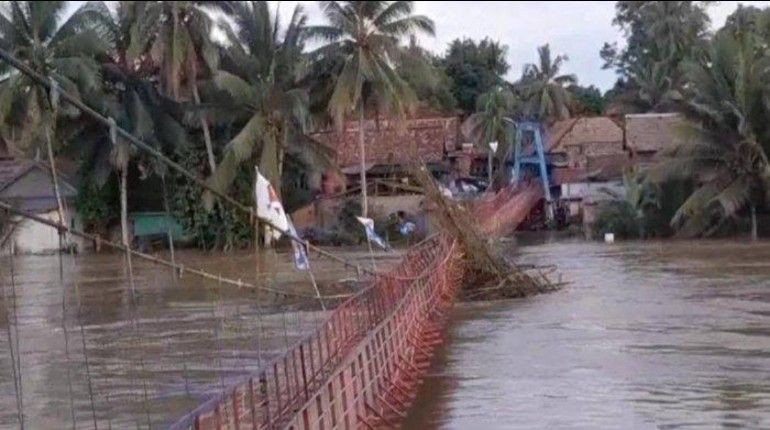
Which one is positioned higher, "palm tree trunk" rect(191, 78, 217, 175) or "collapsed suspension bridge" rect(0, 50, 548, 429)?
"palm tree trunk" rect(191, 78, 217, 175)

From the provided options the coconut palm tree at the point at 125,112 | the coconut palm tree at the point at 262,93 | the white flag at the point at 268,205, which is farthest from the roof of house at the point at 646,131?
the white flag at the point at 268,205

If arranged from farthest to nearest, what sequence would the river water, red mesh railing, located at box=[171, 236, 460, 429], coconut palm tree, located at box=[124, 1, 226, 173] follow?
coconut palm tree, located at box=[124, 1, 226, 173]
the river water
red mesh railing, located at box=[171, 236, 460, 429]

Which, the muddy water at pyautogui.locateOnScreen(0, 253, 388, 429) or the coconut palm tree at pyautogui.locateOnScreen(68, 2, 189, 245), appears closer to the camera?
the muddy water at pyautogui.locateOnScreen(0, 253, 388, 429)

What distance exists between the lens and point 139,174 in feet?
150

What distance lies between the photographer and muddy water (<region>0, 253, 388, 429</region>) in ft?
47.1

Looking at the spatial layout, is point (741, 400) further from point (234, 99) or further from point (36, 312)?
point (234, 99)

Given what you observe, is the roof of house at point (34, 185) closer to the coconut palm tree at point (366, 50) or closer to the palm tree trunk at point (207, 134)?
the palm tree trunk at point (207, 134)

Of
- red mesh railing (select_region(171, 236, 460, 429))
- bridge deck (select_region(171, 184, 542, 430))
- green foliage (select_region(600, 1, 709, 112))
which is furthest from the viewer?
green foliage (select_region(600, 1, 709, 112))

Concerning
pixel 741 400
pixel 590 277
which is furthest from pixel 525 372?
pixel 590 277

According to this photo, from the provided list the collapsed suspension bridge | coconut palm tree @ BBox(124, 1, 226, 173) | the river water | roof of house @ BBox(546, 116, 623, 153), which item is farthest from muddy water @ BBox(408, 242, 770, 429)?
roof of house @ BBox(546, 116, 623, 153)

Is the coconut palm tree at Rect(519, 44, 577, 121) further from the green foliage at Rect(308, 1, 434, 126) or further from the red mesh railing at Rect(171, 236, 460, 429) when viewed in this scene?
the red mesh railing at Rect(171, 236, 460, 429)

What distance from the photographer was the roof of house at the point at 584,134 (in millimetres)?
54812

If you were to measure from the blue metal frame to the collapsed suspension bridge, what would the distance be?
25.6 meters

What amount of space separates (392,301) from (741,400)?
15.9ft
